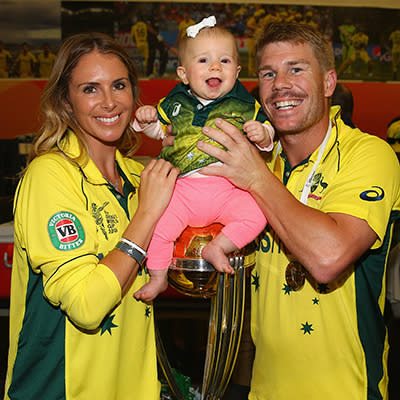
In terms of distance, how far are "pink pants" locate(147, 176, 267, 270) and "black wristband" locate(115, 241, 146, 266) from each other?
9 cm

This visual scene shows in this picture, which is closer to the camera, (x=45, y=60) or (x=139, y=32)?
(x=139, y=32)

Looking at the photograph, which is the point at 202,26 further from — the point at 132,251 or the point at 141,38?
the point at 141,38

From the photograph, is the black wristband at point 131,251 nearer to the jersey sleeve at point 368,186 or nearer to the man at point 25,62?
the jersey sleeve at point 368,186

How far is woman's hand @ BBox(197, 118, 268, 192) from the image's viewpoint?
1.65 metres

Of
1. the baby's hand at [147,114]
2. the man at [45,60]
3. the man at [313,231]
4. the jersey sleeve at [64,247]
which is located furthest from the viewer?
the man at [45,60]

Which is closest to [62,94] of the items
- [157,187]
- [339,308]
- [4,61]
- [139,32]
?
[157,187]

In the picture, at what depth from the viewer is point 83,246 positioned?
4.89 ft

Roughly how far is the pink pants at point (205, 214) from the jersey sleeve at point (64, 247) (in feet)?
0.70

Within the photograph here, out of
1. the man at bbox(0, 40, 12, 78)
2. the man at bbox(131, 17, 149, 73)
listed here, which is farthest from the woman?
the man at bbox(0, 40, 12, 78)

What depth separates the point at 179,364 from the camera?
91.1 inches

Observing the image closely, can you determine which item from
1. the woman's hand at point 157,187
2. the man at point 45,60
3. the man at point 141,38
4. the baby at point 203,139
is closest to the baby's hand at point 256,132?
the baby at point 203,139

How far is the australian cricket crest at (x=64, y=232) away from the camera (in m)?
1.47

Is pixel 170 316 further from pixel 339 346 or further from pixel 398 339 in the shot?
pixel 398 339

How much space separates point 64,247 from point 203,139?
596 millimetres
